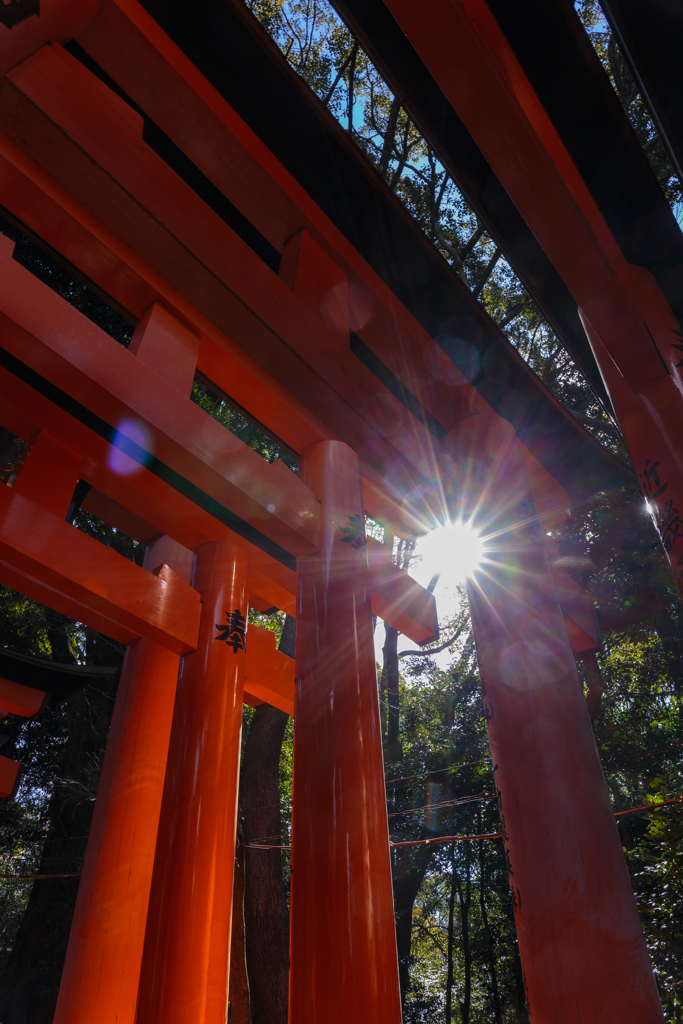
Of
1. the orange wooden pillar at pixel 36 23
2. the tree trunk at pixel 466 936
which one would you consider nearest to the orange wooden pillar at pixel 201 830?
the orange wooden pillar at pixel 36 23

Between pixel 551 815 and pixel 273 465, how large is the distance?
160cm

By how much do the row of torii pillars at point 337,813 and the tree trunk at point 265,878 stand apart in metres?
4.04

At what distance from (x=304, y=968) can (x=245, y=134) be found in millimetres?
3025

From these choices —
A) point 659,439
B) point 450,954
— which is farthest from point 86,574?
point 450,954

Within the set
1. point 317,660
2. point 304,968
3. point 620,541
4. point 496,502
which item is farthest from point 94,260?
point 620,541

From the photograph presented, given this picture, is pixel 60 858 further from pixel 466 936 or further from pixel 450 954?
pixel 466 936

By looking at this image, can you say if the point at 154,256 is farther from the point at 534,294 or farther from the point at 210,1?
the point at 534,294

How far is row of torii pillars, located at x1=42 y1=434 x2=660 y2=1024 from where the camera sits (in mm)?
1763

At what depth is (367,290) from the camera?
271 centimetres

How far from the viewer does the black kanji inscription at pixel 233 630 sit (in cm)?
319

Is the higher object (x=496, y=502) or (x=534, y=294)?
(x=534, y=294)

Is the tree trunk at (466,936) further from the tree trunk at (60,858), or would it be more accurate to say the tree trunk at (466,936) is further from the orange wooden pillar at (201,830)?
the orange wooden pillar at (201,830)

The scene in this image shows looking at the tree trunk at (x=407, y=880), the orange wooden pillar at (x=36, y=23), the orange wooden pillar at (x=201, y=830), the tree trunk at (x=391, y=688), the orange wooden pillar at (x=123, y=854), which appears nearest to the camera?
the orange wooden pillar at (x=36, y=23)

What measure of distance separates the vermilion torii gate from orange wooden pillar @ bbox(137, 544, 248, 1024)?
0.01 meters
